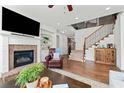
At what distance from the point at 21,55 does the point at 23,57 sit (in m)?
0.19

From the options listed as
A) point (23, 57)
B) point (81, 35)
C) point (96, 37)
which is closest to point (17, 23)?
point (23, 57)

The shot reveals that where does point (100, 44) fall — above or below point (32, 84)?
above

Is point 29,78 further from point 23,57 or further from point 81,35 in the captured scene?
point 81,35

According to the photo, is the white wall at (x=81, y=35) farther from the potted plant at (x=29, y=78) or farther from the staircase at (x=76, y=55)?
the potted plant at (x=29, y=78)

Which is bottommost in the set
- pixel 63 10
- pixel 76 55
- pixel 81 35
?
pixel 76 55

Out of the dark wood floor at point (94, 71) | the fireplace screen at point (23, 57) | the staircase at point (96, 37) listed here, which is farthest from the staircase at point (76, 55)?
the fireplace screen at point (23, 57)

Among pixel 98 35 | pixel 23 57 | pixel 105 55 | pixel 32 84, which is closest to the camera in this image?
pixel 32 84

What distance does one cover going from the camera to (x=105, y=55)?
6.92m

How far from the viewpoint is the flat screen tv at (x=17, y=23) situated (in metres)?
4.47

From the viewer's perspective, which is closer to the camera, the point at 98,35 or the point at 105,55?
the point at 105,55

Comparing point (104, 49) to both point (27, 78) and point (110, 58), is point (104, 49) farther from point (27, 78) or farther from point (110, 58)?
point (27, 78)

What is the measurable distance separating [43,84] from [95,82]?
2668mm
